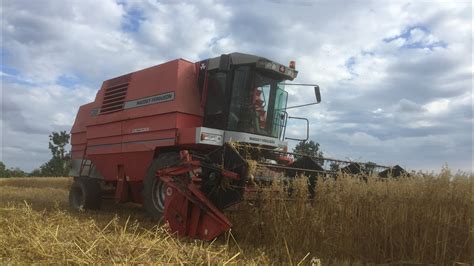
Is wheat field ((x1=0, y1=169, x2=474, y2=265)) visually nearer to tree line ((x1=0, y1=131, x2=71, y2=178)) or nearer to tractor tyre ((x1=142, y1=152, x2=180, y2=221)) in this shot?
tractor tyre ((x1=142, y1=152, x2=180, y2=221))

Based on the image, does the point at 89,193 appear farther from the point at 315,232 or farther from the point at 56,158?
the point at 56,158

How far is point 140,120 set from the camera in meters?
9.13

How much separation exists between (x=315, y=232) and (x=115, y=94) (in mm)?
6111

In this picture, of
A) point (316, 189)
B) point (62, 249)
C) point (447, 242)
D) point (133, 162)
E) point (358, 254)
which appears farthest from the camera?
point (133, 162)

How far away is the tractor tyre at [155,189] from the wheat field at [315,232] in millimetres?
1642

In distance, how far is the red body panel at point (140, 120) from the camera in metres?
8.38

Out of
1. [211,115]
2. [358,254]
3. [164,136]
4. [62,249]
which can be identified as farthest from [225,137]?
[62,249]

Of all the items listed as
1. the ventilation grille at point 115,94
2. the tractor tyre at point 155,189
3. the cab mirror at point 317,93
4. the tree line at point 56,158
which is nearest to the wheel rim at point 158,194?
the tractor tyre at point 155,189

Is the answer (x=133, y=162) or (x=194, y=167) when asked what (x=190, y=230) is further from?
(x=133, y=162)

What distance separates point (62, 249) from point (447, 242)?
3.99 meters

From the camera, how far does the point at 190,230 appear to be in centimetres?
654

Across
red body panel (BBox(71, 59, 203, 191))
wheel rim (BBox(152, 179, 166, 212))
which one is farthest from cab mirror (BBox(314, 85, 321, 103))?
wheel rim (BBox(152, 179, 166, 212))

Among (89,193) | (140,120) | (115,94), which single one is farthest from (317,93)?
(89,193)

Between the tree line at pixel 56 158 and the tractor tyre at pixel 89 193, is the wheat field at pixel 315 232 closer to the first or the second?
the tractor tyre at pixel 89 193
